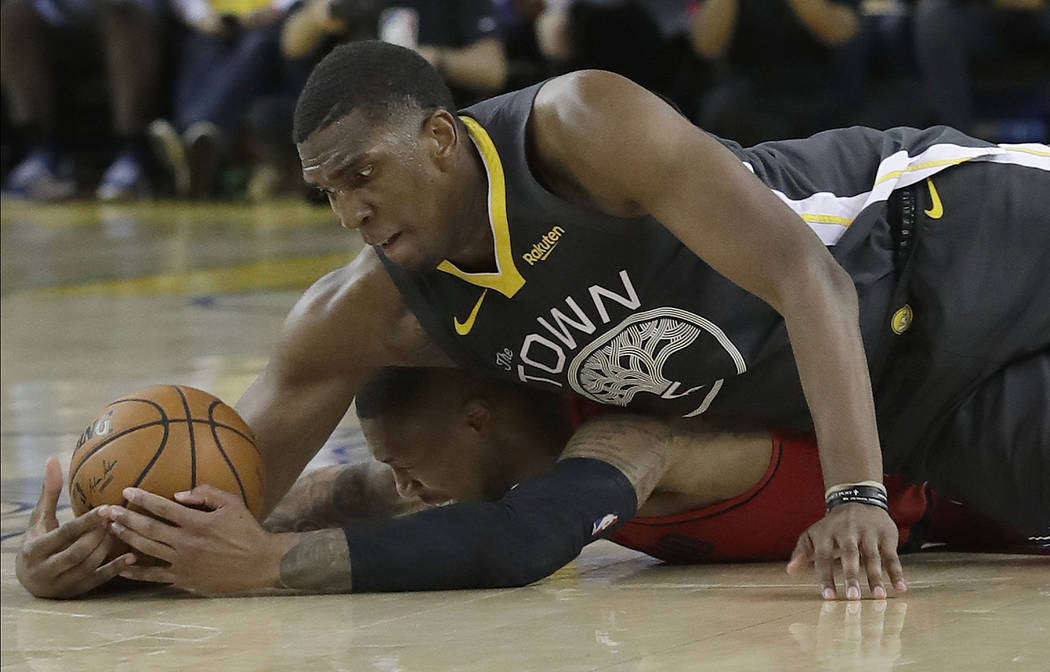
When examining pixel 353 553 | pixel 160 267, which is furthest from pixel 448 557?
pixel 160 267

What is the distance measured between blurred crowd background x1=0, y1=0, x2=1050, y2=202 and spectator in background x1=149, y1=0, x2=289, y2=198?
0.05 ft

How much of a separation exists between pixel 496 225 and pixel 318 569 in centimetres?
62

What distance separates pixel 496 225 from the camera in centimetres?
285

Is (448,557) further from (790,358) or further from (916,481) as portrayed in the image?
(916,481)

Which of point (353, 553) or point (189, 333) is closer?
point (353, 553)

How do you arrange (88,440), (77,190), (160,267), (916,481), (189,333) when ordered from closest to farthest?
(88,440), (916,481), (189,333), (160,267), (77,190)

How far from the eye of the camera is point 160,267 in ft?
28.1

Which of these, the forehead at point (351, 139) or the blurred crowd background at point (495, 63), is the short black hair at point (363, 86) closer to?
the forehead at point (351, 139)

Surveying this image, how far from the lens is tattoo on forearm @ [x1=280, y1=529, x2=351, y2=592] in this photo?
2799 mm

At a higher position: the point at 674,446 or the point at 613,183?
the point at 613,183

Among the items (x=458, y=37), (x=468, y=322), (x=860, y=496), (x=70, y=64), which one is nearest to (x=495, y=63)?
(x=458, y=37)

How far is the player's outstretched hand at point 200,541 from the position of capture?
275cm

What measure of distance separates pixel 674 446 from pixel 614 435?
4.4 inches

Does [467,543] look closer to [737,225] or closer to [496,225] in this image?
[496,225]
